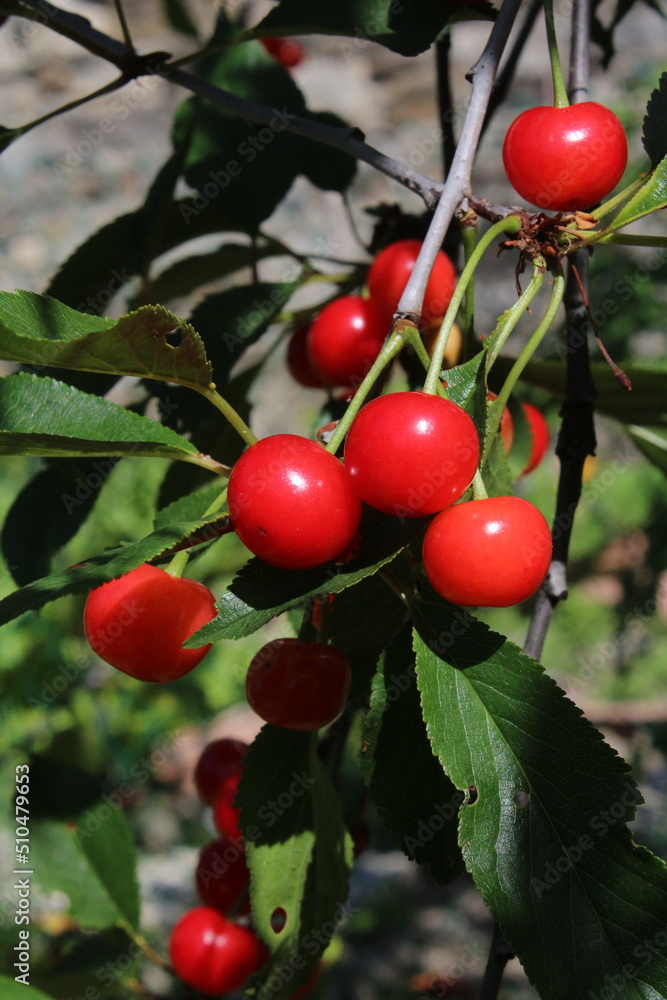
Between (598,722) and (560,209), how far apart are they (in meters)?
2.89

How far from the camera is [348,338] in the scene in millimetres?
1114

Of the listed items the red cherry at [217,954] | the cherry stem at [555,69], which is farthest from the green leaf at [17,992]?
the cherry stem at [555,69]

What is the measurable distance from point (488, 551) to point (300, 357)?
82 cm

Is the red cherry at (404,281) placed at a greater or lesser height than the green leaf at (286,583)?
greater

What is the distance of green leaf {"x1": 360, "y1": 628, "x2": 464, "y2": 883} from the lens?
80cm

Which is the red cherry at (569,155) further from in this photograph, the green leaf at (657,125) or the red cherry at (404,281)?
the red cherry at (404,281)

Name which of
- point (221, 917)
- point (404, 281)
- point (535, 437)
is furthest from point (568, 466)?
point (221, 917)

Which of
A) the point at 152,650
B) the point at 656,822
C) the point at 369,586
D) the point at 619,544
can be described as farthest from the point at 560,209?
the point at 619,544

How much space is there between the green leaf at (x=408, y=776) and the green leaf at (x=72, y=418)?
0.92 feet

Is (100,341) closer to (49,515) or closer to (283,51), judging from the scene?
(49,515)

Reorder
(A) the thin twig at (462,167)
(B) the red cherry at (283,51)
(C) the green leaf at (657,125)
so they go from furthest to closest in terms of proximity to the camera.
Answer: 1. (B) the red cherry at (283,51)
2. (C) the green leaf at (657,125)
3. (A) the thin twig at (462,167)

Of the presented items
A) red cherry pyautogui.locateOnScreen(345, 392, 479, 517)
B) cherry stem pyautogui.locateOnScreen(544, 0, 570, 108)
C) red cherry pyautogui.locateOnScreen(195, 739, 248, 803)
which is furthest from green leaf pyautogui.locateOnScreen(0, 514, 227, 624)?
red cherry pyautogui.locateOnScreen(195, 739, 248, 803)

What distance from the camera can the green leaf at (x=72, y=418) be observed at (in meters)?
0.76

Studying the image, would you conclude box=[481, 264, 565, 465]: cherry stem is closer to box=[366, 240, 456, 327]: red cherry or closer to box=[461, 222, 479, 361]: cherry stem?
box=[461, 222, 479, 361]: cherry stem
